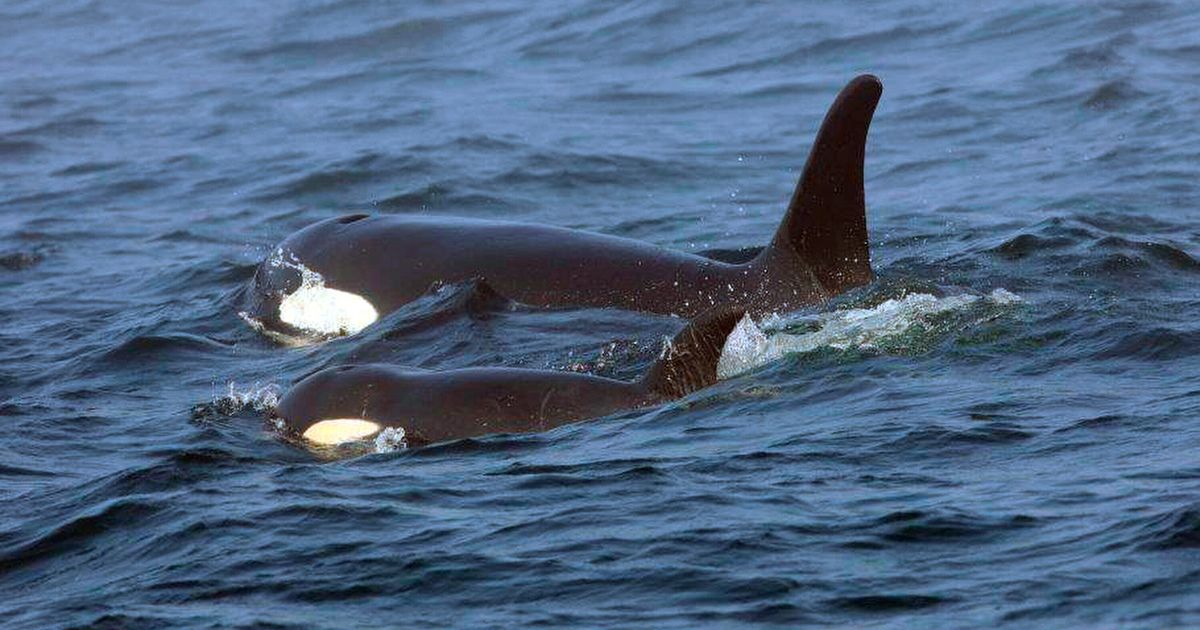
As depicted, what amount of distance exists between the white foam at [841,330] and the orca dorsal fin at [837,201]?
32cm

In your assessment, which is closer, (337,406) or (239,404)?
(337,406)

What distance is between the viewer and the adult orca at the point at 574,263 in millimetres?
11258

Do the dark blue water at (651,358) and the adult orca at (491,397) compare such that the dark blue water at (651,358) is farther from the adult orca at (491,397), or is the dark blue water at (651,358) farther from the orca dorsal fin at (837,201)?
the orca dorsal fin at (837,201)

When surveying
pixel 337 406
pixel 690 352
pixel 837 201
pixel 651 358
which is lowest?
pixel 651 358

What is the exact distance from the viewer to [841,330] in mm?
10844

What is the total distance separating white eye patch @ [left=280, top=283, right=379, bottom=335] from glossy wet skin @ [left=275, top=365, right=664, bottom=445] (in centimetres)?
251

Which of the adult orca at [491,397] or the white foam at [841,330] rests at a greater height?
the adult orca at [491,397]

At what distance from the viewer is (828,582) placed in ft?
23.6

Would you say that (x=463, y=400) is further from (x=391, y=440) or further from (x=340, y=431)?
(x=340, y=431)

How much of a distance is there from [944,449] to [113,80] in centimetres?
2114

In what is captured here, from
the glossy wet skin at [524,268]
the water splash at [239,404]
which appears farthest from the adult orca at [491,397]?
the glossy wet skin at [524,268]

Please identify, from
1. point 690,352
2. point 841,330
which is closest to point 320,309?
point 841,330

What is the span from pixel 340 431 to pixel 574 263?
2745mm

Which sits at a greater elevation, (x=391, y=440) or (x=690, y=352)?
(x=690, y=352)
